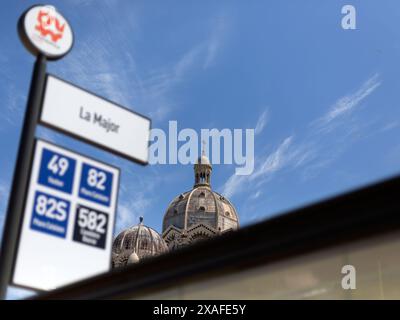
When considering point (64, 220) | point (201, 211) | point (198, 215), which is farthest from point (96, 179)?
point (201, 211)

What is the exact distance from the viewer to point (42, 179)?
4934mm

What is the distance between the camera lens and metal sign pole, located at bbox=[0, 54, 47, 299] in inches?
179

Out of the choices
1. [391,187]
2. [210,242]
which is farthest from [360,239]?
[210,242]

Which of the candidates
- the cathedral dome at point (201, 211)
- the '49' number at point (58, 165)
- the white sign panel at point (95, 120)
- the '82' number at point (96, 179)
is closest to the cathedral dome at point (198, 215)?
the cathedral dome at point (201, 211)

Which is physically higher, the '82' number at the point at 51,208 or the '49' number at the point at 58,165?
the '49' number at the point at 58,165

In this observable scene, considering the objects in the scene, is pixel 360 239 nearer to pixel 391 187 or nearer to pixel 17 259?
pixel 391 187

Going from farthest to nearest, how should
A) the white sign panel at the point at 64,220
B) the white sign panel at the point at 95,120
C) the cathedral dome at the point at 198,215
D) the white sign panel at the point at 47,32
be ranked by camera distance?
the cathedral dome at the point at 198,215, the white sign panel at the point at 95,120, the white sign panel at the point at 47,32, the white sign panel at the point at 64,220

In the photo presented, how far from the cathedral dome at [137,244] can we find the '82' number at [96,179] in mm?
88993

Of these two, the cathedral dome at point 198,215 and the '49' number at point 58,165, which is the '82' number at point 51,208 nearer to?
the '49' number at point 58,165

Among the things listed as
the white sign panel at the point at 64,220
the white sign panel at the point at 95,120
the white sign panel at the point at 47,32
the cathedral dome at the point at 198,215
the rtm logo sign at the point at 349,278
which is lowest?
the rtm logo sign at the point at 349,278

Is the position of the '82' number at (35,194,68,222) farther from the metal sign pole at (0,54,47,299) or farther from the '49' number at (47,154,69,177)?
the '49' number at (47,154,69,177)

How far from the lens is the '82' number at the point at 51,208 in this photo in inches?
190

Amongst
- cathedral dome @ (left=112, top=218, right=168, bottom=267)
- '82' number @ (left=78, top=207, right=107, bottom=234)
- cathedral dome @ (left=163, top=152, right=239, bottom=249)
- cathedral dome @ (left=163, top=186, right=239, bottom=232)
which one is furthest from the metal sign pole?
cathedral dome @ (left=163, top=186, right=239, bottom=232)
